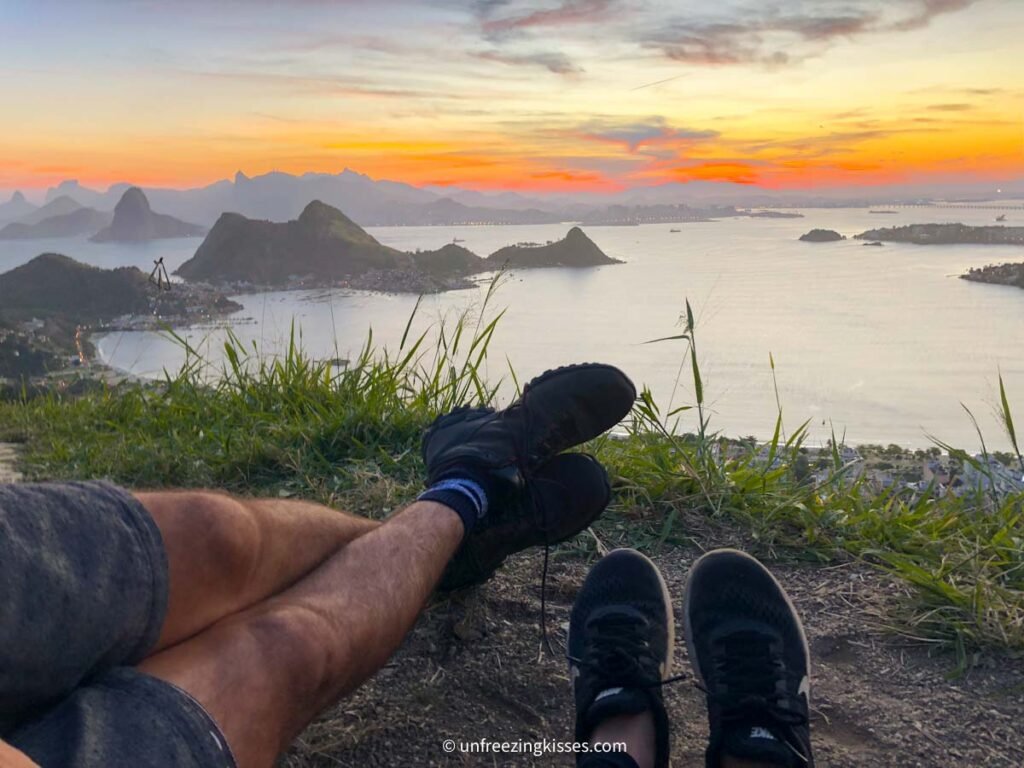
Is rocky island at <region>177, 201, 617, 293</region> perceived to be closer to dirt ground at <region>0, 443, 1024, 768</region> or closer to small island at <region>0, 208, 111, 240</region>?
dirt ground at <region>0, 443, 1024, 768</region>

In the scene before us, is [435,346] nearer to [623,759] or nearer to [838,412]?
[838,412]

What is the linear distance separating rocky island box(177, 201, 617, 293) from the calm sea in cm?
20

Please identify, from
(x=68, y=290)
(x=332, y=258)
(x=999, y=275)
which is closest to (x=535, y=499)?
(x=332, y=258)

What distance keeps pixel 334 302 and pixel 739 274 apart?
10.9ft

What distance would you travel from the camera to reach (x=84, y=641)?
0.96 metres

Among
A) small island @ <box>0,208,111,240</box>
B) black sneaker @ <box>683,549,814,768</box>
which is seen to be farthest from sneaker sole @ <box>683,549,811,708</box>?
small island @ <box>0,208,111,240</box>

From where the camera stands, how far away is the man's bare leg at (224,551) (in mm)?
1158

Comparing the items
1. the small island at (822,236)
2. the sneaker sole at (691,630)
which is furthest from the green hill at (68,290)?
the small island at (822,236)

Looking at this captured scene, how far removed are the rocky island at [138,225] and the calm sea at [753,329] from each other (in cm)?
342

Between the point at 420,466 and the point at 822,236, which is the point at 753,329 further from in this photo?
the point at 822,236

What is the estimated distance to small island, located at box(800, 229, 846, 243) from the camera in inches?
356

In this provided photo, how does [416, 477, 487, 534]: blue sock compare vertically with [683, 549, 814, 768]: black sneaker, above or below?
above

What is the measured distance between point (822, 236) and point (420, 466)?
26.8ft

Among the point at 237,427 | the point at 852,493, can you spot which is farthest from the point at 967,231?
the point at 237,427
